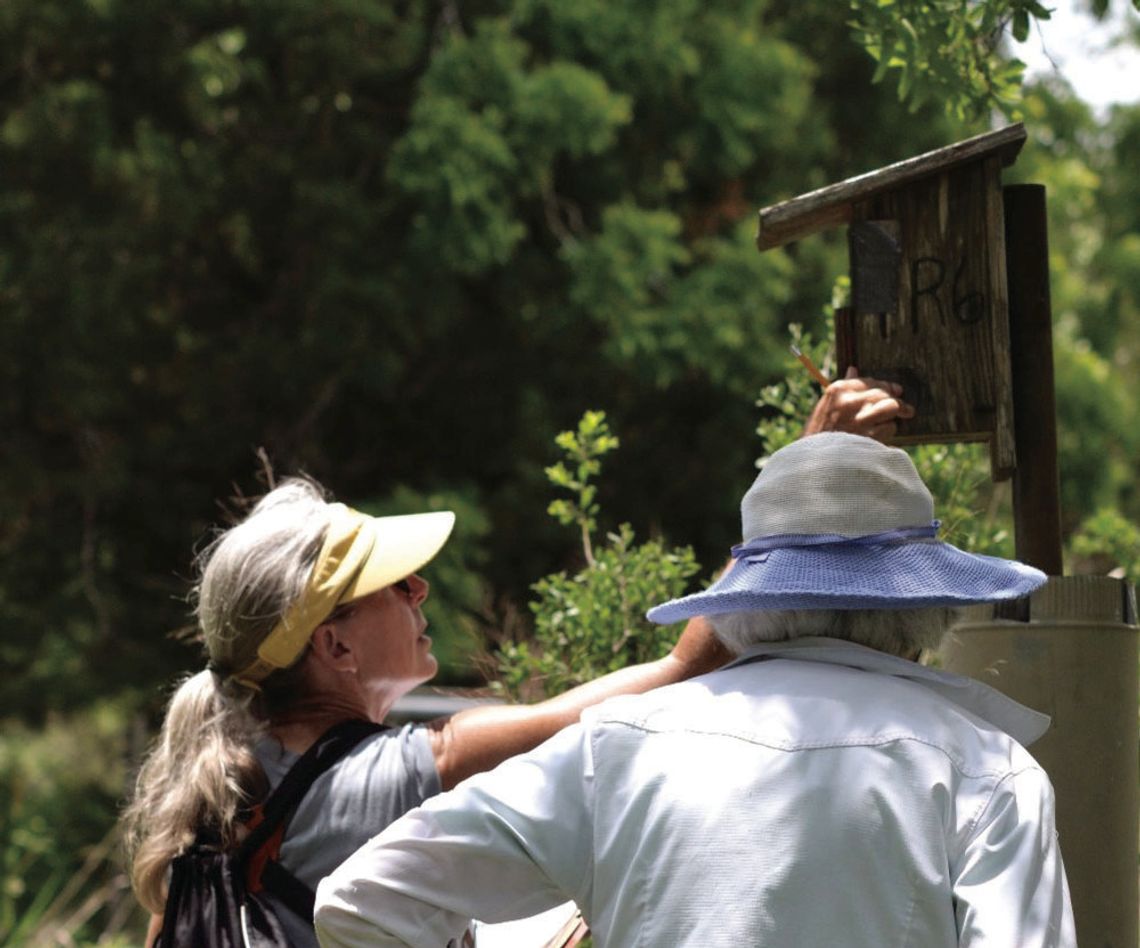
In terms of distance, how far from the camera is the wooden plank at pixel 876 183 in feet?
9.59

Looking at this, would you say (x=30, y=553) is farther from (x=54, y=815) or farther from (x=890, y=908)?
(x=890, y=908)

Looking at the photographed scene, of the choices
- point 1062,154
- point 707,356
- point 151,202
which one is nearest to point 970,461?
point 707,356

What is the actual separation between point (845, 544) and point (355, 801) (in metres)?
0.83

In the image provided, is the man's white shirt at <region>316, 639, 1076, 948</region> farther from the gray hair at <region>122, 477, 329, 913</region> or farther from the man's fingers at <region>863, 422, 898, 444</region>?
the man's fingers at <region>863, 422, 898, 444</region>

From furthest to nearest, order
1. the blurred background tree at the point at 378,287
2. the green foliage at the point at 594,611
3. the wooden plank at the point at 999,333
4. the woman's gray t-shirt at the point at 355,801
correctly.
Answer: the blurred background tree at the point at 378,287, the green foliage at the point at 594,611, the wooden plank at the point at 999,333, the woman's gray t-shirt at the point at 355,801

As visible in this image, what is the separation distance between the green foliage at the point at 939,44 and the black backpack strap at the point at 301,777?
1.87 metres

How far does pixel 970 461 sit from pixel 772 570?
2.38 meters

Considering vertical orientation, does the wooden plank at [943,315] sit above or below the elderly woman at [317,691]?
above

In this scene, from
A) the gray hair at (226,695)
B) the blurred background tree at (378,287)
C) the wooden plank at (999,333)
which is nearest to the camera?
the gray hair at (226,695)

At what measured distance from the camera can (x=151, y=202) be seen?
362 inches

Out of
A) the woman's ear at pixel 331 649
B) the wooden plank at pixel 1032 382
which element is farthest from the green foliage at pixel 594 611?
the woman's ear at pixel 331 649

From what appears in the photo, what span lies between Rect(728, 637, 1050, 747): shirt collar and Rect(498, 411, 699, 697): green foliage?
6.26ft

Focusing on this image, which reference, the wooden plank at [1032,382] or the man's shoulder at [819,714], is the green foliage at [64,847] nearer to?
the wooden plank at [1032,382]

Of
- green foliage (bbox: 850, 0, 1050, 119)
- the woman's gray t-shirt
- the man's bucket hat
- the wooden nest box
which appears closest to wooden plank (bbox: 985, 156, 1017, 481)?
the wooden nest box
